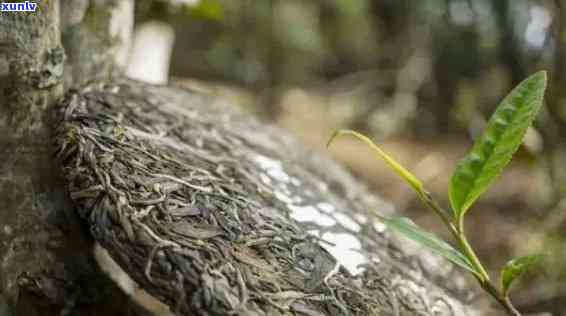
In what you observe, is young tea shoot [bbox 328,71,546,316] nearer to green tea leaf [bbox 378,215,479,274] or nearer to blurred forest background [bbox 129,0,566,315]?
green tea leaf [bbox 378,215,479,274]

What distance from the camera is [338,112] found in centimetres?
395

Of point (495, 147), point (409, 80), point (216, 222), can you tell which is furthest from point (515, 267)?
point (409, 80)

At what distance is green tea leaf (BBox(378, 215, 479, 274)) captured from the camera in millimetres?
912

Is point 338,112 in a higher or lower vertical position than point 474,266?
lower

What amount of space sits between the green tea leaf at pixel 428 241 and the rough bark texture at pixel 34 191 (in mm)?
620

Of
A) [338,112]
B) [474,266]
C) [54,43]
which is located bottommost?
[338,112]

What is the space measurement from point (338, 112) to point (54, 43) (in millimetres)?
2932

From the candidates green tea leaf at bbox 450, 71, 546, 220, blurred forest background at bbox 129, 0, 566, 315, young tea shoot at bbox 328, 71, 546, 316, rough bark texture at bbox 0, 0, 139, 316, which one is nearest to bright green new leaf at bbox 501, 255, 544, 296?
young tea shoot at bbox 328, 71, 546, 316

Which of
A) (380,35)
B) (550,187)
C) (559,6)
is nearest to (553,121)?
(550,187)

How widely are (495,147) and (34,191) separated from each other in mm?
817

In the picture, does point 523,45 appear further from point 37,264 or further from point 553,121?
point 37,264

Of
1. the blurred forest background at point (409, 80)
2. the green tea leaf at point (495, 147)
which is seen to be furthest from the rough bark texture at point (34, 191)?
the blurred forest background at point (409, 80)

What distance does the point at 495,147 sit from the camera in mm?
923

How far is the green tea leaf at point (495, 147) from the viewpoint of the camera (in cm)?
91
